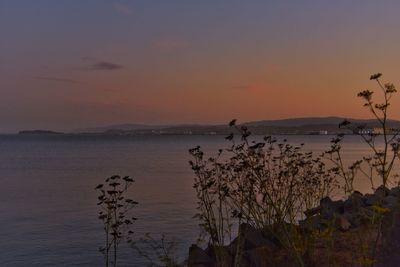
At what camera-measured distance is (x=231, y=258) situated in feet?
34.6

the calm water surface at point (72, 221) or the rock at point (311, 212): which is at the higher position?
the rock at point (311, 212)

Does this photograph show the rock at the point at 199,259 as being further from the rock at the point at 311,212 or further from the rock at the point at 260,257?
the rock at the point at 311,212

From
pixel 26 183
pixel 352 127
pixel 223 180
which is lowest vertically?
pixel 26 183

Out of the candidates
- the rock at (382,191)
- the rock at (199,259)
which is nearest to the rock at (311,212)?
the rock at (382,191)

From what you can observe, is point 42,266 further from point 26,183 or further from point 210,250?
point 26,183

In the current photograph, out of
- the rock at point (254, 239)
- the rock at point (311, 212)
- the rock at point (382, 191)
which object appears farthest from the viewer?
the rock at point (254, 239)

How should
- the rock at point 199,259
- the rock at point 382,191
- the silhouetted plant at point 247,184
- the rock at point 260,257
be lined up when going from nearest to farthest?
the rock at point 382,191 < the silhouetted plant at point 247,184 < the rock at point 260,257 < the rock at point 199,259

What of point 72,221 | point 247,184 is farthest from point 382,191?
point 72,221

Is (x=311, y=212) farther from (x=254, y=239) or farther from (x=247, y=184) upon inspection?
(x=247, y=184)

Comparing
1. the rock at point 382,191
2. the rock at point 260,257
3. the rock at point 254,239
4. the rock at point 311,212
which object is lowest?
the rock at point 260,257

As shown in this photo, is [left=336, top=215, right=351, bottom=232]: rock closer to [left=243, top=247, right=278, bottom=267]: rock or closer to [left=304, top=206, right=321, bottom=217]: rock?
[left=304, top=206, right=321, bottom=217]: rock

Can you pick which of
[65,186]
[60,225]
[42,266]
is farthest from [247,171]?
[65,186]

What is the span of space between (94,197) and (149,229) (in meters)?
12.4

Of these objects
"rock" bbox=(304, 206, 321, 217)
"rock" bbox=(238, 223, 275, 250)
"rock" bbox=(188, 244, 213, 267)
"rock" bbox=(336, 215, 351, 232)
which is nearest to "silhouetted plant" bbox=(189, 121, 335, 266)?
"rock" bbox=(304, 206, 321, 217)
